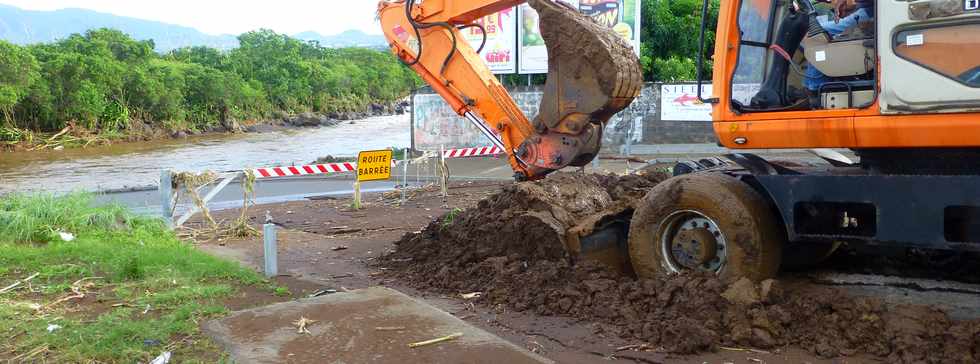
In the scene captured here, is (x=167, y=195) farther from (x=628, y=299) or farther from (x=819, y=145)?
(x=819, y=145)

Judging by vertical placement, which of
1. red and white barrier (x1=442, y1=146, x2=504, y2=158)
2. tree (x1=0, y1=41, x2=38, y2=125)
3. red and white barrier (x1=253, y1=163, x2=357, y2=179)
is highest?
tree (x1=0, y1=41, x2=38, y2=125)

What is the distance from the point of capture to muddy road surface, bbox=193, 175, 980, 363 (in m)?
5.48

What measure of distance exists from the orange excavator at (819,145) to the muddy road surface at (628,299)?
0.35m

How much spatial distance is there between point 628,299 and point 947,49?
9.31 ft

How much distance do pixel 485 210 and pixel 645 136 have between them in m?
13.7

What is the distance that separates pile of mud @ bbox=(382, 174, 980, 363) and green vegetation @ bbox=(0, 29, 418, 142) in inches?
1059

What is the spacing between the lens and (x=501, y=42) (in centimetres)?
2306

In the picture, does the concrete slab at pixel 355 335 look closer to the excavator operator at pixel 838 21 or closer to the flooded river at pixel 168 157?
the excavator operator at pixel 838 21

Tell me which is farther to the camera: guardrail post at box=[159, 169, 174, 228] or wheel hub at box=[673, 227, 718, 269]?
guardrail post at box=[159, 169, 174, 228]

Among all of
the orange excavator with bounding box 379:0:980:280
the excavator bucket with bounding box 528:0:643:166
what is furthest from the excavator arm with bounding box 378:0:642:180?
the orange excavator with bounding box 379:0:980:280

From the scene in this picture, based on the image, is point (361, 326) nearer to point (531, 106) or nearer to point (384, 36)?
point (384, 36)

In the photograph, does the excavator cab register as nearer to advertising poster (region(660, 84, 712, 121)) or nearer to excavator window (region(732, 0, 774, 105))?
excavator window (region(732, 0, 774, 105))

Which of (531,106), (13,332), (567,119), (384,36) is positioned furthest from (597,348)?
(531,106)

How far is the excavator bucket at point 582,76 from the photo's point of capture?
802cm
